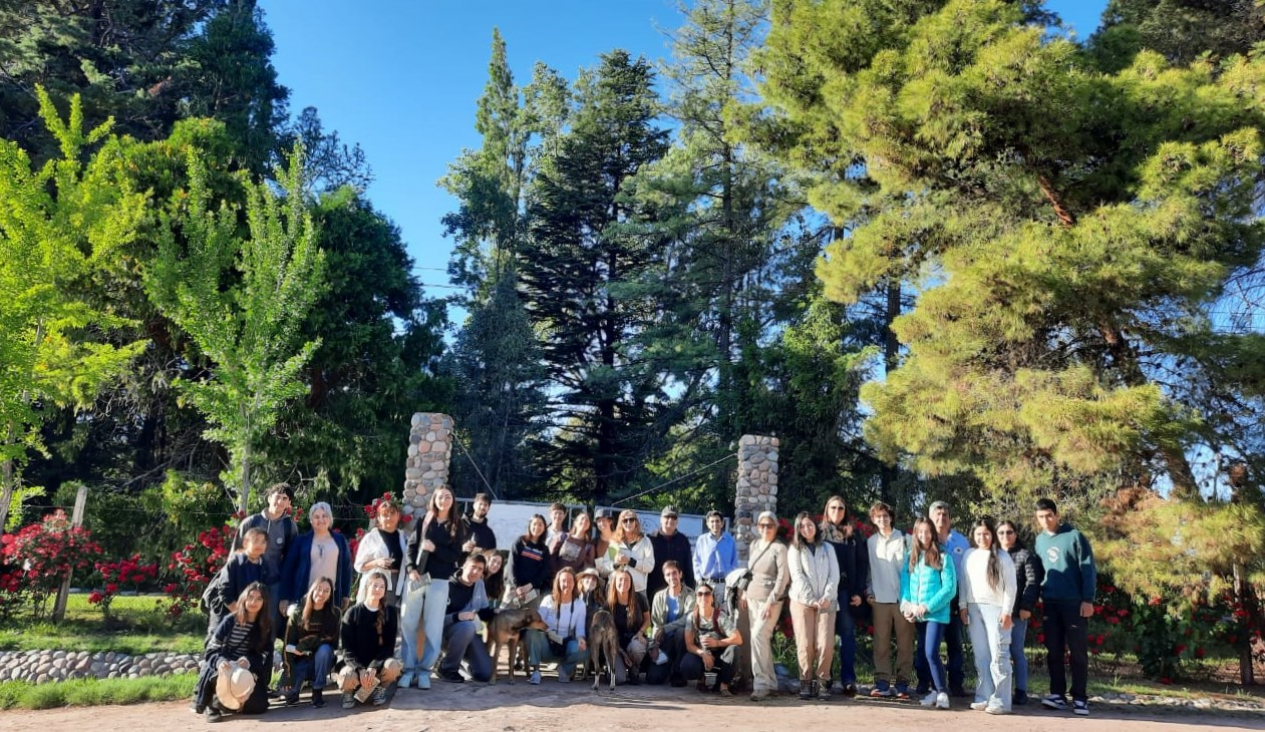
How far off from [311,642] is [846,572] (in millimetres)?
3880

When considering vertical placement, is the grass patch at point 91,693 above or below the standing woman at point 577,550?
below

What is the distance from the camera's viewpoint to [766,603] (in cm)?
552

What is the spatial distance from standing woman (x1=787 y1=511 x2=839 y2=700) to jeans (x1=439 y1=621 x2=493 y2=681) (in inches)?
90.8

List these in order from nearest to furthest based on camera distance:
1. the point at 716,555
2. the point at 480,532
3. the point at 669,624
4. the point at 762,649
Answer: the point at 762,649, the point at 669,624, the point at 480,532, the point at 716,555

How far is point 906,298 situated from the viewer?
17.9 metres

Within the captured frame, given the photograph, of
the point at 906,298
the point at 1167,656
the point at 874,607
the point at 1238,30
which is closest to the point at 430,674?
the point at 874,607

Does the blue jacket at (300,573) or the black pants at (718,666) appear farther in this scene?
the black pants at (718,666)

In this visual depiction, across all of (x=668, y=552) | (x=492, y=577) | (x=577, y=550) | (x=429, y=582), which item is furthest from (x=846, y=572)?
(x=429, y=582)

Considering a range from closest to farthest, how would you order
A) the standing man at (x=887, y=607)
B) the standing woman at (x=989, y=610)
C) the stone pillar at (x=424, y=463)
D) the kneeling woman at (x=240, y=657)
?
the kneeling woman at (x=240, y=657), the standing woman at (x=989, y=610), the standing man at (x=887, y=607), the stone pillar at (x=424, y=463)

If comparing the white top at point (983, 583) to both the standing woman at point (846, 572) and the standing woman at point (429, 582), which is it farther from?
the standing woman at point (429, 582)

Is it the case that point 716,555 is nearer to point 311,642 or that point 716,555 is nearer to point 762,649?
point 762,649

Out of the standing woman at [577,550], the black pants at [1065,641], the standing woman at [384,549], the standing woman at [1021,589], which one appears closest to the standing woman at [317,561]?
the standing woman at [384,549]

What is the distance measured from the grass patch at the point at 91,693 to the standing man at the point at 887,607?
515 centimetres

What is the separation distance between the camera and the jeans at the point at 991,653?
5383mm
